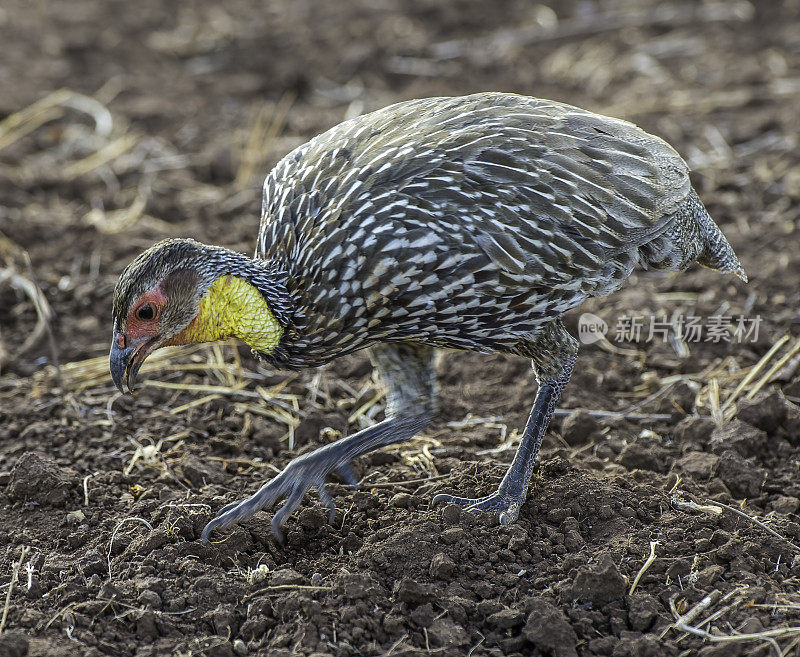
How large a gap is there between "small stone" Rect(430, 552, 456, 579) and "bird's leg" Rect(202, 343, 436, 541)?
1.92 feet

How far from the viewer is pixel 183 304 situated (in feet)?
13.7

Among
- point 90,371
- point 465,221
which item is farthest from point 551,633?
point 90,371

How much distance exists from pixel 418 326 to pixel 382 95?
17.0 feet

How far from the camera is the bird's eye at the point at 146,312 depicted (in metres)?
4.12

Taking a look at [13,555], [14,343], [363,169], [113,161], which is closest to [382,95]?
[113,161]

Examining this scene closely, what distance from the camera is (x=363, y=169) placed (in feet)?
14.3

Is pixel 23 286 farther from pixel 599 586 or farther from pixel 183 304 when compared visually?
pixel 599 586

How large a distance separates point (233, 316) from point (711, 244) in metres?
2.33

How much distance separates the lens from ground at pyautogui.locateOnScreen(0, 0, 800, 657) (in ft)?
12.6

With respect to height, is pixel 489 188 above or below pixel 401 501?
above

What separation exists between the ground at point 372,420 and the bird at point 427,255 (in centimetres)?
34

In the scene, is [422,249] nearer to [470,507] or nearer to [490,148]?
[490,148]

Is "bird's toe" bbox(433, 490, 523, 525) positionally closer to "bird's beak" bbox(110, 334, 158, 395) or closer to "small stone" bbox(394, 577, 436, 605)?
"small stone" bbox(394, 577, 436, 605)

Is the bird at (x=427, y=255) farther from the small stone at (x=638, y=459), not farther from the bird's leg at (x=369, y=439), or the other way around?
the small stone at (x=638, y=459)
